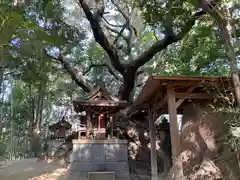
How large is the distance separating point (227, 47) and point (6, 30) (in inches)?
159

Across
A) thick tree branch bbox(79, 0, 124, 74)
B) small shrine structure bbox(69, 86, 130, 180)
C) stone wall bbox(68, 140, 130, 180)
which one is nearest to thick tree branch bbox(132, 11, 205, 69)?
thick tree branch bbox(79, 0, 124, 74)

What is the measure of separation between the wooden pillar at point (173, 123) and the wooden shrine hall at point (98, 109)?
4329 mm

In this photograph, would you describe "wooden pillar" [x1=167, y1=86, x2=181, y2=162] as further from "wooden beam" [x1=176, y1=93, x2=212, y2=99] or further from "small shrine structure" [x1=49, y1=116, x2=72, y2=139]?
"small shrine structure" [x1=49, y1=116, x2=72, y2=139]

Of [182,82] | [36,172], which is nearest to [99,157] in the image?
[36,172]

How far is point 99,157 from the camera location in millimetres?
8727

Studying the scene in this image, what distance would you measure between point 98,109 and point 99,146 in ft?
4.40

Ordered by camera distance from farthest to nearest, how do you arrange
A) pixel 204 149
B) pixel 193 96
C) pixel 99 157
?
pixel 99 157 < pixel 193 96 < pixel 204 149

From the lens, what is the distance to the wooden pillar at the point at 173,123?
4625 mm

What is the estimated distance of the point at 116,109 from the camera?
9516 millimetres

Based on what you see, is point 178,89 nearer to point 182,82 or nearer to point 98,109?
point 182,82

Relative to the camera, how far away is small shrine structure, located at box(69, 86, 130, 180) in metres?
8.24

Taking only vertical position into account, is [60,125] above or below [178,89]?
below

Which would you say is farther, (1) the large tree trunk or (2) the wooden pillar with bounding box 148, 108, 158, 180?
(2) the wooden pillar with bounding box 148, 108, 158, 180

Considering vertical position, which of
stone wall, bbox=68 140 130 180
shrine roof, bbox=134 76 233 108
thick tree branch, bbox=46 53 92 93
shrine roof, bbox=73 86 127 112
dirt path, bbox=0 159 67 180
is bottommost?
dirt path, bbox=0 159 67 180
